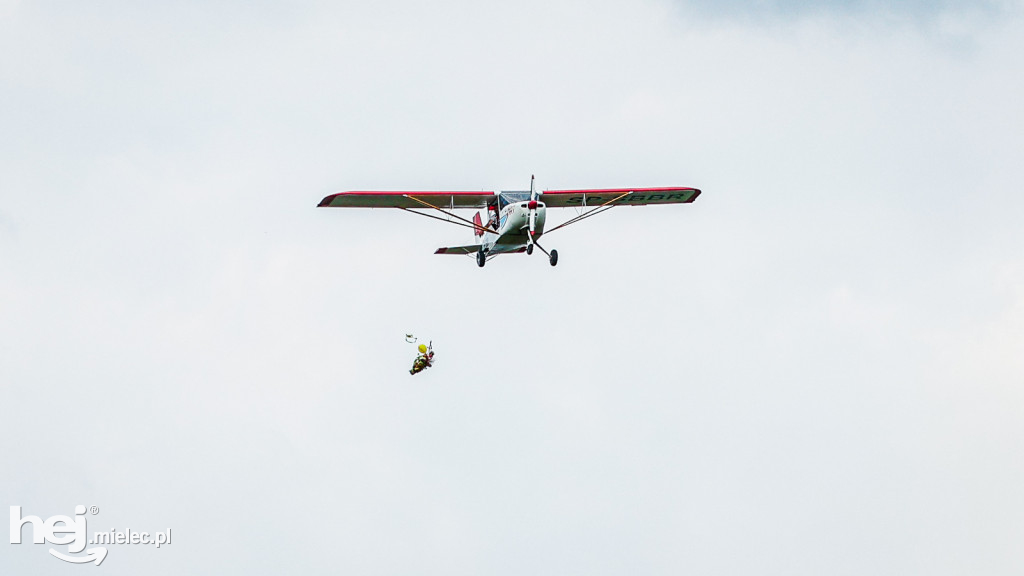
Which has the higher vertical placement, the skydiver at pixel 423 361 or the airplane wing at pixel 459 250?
the airplane wing at pixel 459 250

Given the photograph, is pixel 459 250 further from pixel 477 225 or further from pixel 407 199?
pixel 407 199

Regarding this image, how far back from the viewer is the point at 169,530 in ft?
284

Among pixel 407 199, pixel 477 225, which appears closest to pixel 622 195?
pixel 477 225

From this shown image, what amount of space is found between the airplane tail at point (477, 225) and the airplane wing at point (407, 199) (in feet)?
3.12

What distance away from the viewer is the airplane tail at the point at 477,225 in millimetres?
59844

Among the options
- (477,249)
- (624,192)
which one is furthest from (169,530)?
(624,192)

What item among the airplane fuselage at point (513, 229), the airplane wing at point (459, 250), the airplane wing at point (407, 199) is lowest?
the airplane wing at point (459, 250)

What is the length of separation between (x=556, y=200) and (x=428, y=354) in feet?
35.0

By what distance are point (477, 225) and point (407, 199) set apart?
3627 mm

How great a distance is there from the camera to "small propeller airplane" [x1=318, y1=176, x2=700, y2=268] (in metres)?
55.2

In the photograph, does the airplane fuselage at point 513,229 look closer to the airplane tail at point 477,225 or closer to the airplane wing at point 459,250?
the airplane tail at point 477,225

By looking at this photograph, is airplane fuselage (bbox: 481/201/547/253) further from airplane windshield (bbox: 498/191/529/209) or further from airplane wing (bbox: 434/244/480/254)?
airplane wing (bbox: 434/244/480/254)

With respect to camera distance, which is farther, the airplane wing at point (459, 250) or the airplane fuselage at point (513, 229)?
the airplane wing at point (459, 250)

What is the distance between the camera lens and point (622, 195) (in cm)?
6159
